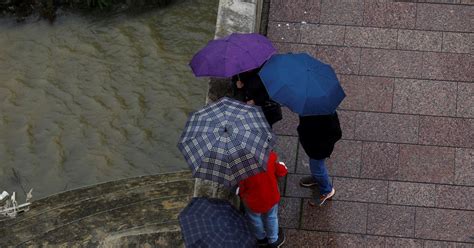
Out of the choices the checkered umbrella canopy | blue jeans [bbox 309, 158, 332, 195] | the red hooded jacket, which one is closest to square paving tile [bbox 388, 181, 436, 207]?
blue jeans [bbox 309, 158, 332, 195]

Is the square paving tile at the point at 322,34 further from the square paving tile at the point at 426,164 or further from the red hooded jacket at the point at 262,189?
the red hooded jacket at the point at 262,189

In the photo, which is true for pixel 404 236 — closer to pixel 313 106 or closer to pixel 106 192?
pixel 313 106

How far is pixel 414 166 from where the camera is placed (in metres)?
7.31

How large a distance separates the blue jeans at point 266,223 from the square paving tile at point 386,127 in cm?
165

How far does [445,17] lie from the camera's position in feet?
28.0

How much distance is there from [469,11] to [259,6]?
8.01 ft

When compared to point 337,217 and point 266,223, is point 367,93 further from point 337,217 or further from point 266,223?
point 266,223

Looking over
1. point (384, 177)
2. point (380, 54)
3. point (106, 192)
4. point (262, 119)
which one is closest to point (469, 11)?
point (380, 54)

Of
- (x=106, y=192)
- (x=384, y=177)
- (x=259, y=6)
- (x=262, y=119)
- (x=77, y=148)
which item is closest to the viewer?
(x=262, y=119)

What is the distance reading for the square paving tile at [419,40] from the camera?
8.27 meters

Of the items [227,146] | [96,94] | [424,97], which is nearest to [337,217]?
[424,97]

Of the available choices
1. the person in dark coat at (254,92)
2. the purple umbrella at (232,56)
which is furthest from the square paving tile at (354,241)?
the purple umbrella at (232,56)

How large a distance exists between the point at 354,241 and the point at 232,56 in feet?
6.55

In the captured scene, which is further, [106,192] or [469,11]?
[106,192]
